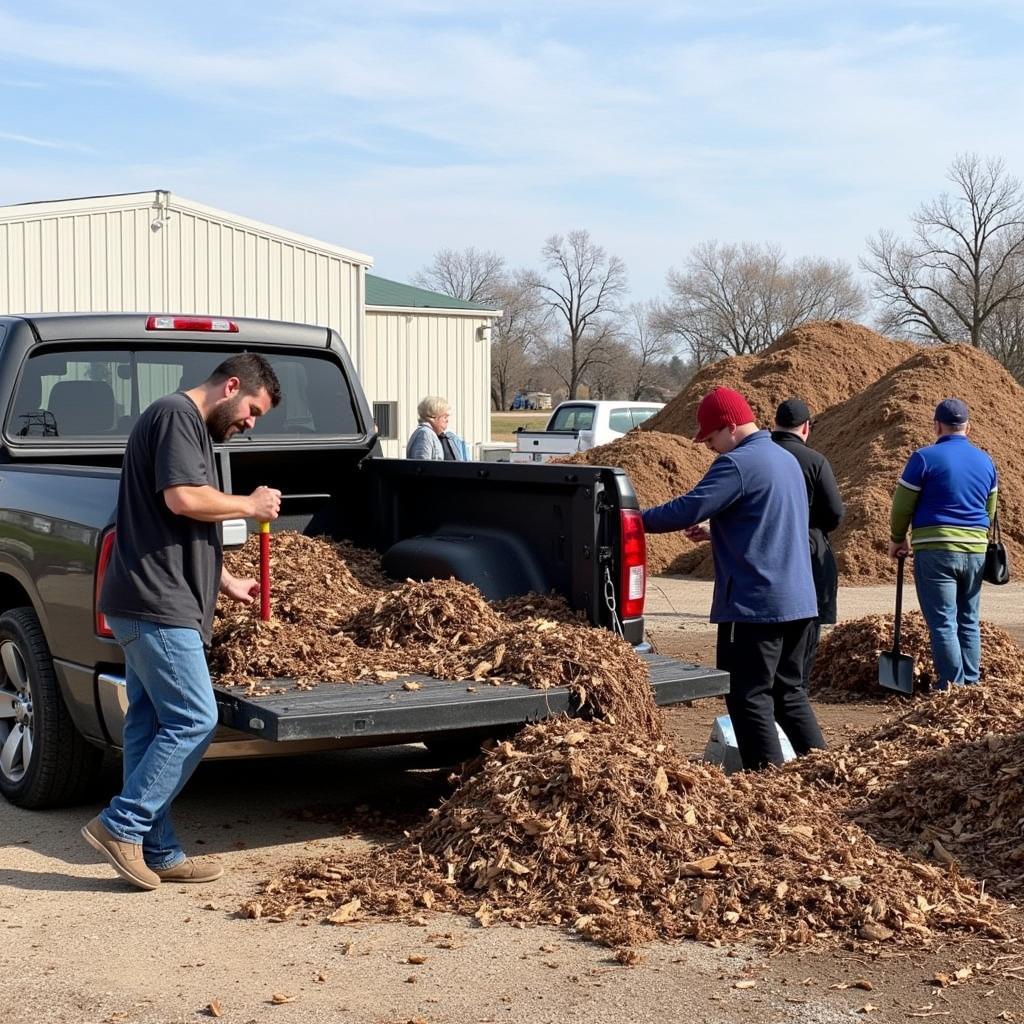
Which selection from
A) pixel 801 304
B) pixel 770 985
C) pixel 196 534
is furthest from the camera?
pixel 801 304

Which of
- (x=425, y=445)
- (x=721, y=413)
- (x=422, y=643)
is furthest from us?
(x=425, y=445)

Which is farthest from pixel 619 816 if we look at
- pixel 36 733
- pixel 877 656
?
pixel 877 656

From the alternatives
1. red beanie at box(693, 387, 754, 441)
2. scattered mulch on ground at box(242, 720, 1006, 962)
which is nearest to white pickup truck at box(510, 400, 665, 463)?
red beanie at box(693, 387, 754, 441)

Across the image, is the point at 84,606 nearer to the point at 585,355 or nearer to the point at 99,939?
the point at 99,939

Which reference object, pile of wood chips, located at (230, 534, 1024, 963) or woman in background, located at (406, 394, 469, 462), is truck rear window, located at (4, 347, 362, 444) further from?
woman in background, located at (406, 394, 469, 462)

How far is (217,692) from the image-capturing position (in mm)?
5430

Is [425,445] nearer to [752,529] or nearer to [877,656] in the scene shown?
[877,656]

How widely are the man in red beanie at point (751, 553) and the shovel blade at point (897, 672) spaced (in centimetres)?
218

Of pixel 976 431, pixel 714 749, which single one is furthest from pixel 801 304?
pixel 714 749

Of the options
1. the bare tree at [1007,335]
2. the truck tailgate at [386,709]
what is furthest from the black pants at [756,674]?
the bare tree at [1007,335]

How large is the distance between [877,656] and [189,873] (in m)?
5.54

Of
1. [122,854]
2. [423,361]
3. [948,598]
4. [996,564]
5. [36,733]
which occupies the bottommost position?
[122,854]

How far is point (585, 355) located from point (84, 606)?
8773cm

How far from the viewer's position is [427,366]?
30.5 metres
